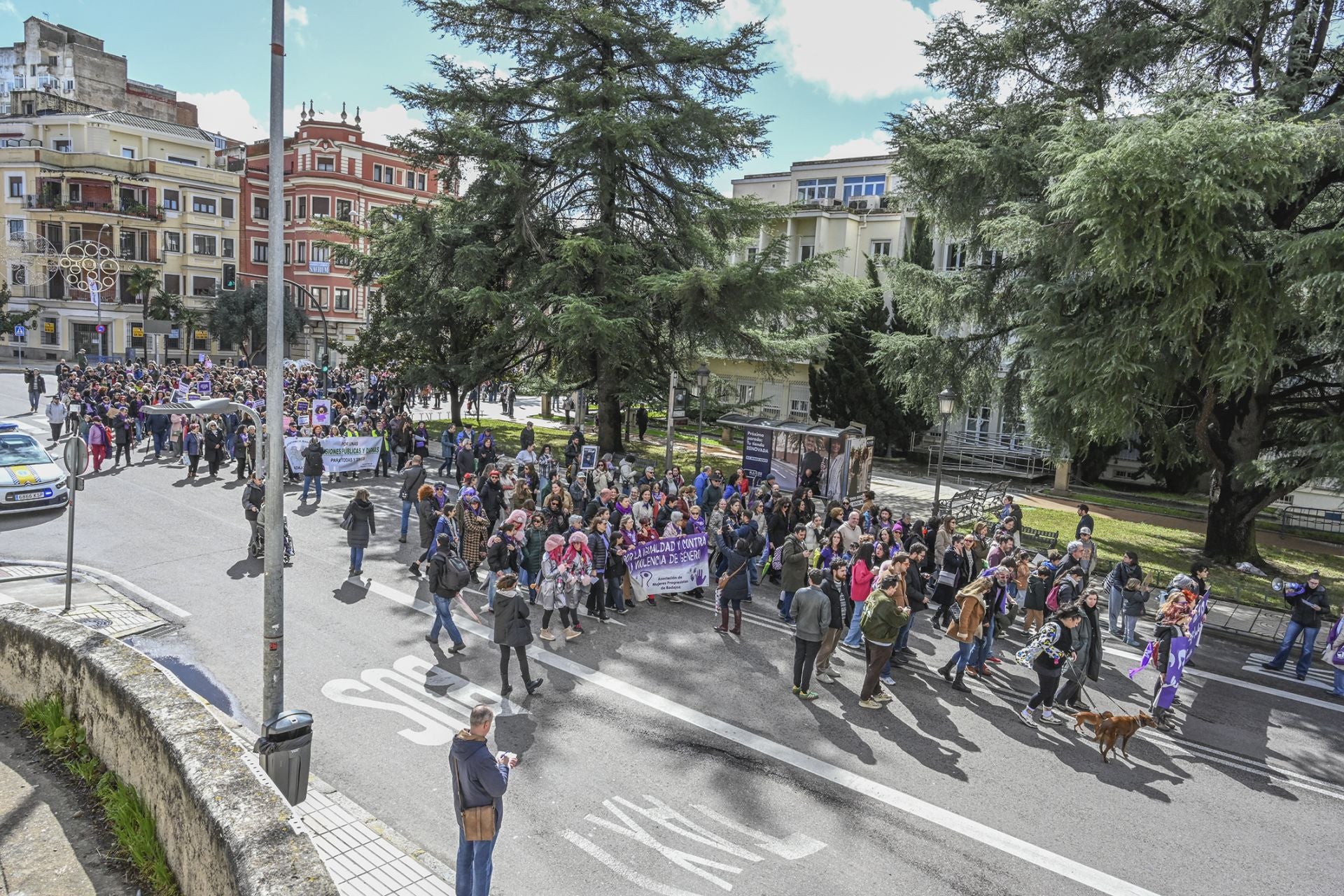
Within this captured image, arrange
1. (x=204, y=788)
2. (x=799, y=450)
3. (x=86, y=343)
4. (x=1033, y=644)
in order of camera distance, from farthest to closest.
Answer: (x=86, y=343)
(x=799, y=450)
(x=1033, y=644)
(x=204, y=788)

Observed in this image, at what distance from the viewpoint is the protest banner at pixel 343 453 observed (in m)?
22.1

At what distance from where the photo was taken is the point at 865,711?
1077 cm

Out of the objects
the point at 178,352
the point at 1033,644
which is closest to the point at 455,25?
the point at 1033,644

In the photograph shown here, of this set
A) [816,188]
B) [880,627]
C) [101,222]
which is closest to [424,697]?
[880,627]

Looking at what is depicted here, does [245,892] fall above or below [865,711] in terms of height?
above

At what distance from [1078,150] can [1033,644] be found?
1179 centimetres

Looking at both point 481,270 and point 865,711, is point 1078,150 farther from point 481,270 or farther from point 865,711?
point 481,270

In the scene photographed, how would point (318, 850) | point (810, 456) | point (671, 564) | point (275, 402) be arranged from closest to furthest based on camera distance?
point (318, 850) < point (275, 402) < point (671, 564) < point (810, 456)

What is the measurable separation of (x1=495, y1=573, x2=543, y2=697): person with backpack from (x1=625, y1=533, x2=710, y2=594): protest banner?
3882 mm

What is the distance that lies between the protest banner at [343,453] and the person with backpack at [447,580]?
12.0 metres

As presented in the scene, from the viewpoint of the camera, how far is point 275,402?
8234mm

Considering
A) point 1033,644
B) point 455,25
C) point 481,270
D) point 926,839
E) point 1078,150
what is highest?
point 455,25

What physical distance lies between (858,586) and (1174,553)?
13.6 metres

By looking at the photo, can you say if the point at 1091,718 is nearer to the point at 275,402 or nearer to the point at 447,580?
the point at 447,580
